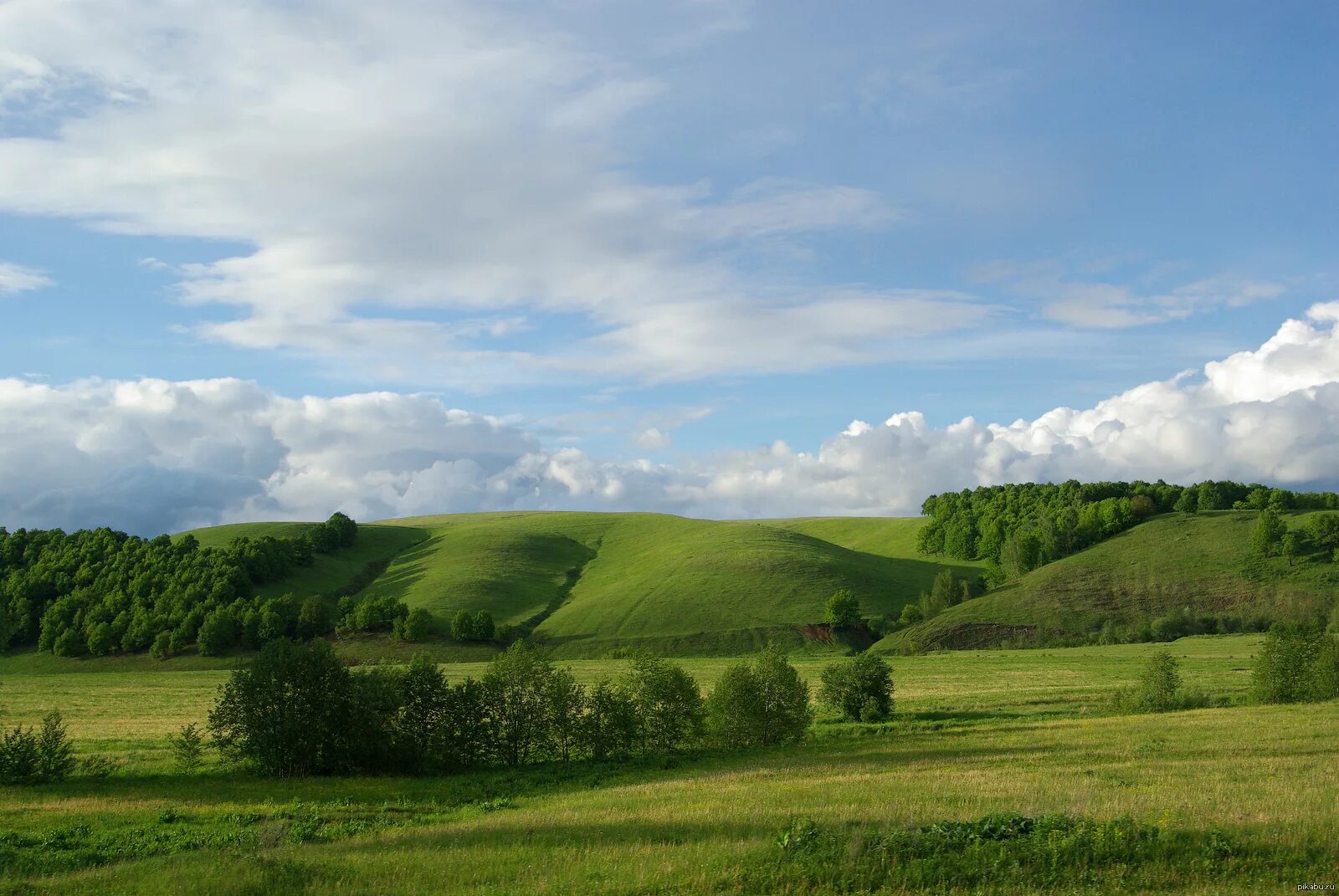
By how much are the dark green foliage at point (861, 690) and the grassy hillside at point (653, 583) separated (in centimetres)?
6200

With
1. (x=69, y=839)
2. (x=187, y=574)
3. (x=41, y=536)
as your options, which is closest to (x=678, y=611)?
(x=187, y=574)

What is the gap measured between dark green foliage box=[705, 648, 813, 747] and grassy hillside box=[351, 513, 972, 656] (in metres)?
70.6

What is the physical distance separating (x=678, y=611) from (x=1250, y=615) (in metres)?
73.2

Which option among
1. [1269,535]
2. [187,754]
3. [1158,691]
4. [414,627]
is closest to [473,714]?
[187,754]

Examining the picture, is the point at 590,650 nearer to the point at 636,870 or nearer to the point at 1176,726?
the point at 1176,726

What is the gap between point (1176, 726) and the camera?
40000mm

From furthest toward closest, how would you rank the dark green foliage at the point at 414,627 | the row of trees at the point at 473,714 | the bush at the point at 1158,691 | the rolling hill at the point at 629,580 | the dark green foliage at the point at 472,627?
the dark green foliage at the point at 472,627 → the rolling hill at the point at 629,580 → the dark green foliage at the point at 414,627 → the bush at the point at 1158,691 → the row of trees at the point at 473,714

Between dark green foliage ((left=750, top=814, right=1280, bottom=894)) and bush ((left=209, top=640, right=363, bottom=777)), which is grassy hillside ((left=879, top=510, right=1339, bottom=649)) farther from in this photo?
dark green foliage ((left=750, top=814, right=1280, bottom=894))

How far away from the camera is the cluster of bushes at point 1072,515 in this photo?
509ft

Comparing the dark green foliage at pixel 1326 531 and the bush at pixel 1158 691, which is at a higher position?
the dark green foliage at pixel 1326 531

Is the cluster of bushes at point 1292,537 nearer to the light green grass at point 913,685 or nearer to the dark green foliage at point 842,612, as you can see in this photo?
the light green grass at point 913,685

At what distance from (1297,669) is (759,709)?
3153 cm

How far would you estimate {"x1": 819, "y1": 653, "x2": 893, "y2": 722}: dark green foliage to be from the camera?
53281 mm

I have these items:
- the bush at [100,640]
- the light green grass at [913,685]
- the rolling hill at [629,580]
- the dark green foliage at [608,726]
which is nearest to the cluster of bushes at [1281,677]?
the light green grass at [913,685]
